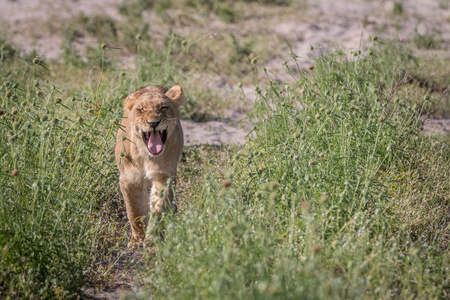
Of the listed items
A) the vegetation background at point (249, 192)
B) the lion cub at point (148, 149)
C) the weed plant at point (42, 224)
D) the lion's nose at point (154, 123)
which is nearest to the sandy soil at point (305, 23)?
the vegetation background at point (249, 192)

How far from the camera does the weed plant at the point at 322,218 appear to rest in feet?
9.97

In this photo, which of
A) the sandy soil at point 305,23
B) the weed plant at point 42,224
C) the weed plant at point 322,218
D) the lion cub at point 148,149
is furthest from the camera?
the sandy soil at point 305,23

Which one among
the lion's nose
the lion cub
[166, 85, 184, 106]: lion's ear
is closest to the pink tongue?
the lion cub

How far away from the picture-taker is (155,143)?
164 inches

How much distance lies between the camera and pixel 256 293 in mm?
2918

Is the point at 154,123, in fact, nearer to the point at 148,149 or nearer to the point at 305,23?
the point at 148,149

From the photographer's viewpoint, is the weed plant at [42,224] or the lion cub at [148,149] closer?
the weed plant at [42,224]

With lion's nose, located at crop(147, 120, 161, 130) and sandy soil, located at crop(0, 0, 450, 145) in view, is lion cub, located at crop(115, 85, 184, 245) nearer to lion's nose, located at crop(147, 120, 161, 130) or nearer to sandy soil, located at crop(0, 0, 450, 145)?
lion's nose, located at crop(147, 120, 161, 130)

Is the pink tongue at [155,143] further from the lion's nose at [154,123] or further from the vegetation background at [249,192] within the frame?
the vegetation background at [249,192]

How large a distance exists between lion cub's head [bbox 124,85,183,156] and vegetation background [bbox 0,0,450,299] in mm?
213

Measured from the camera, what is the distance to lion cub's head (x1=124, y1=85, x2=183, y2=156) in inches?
161

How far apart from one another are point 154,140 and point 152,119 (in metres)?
0.21

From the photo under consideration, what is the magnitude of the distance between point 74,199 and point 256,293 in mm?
1772

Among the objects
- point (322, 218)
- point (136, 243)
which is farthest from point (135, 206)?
point (322, 218)
